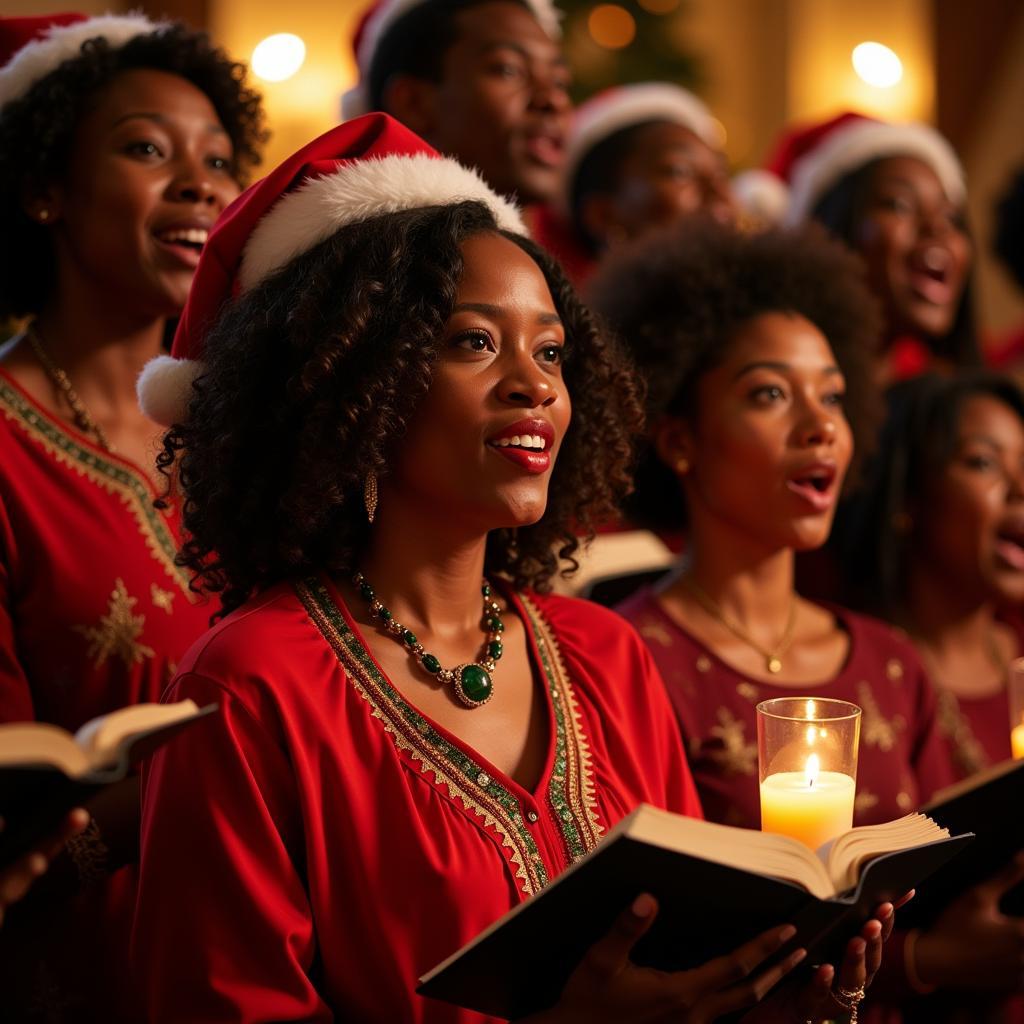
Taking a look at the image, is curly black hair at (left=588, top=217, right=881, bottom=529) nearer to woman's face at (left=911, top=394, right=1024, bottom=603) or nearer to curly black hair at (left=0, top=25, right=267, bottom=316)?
woman's face at (left=911, top=394, right=1024, bottom=603)

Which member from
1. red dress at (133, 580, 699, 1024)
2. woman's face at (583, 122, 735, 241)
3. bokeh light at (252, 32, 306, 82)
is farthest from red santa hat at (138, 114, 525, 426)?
bokeh light at (252, 32, 306, 82)

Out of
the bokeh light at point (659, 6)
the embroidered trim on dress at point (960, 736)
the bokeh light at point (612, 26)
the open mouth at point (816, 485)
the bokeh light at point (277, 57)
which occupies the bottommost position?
the embroidered trim on dress at point (960, 736)

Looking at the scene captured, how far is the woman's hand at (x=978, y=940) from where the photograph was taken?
2174mm

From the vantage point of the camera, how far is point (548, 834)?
5.79ft

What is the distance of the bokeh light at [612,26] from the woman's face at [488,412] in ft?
14.1

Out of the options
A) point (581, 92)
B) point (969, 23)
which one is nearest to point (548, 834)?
point (581, 92)

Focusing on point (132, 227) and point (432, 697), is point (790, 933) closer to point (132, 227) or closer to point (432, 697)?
point (432, 697)

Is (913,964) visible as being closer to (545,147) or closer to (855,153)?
(545,147)

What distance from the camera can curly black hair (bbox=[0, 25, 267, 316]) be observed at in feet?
7.85

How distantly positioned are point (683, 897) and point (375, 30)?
8.78 feet

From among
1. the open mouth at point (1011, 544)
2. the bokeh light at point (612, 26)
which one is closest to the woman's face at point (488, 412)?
the open mouth at point (1011, 544)

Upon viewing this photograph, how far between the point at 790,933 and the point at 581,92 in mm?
4792

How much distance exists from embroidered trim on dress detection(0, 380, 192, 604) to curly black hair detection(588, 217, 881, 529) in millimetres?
840

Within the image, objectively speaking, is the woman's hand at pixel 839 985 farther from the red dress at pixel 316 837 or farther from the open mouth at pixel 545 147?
the open mouth at pixel 545 147
